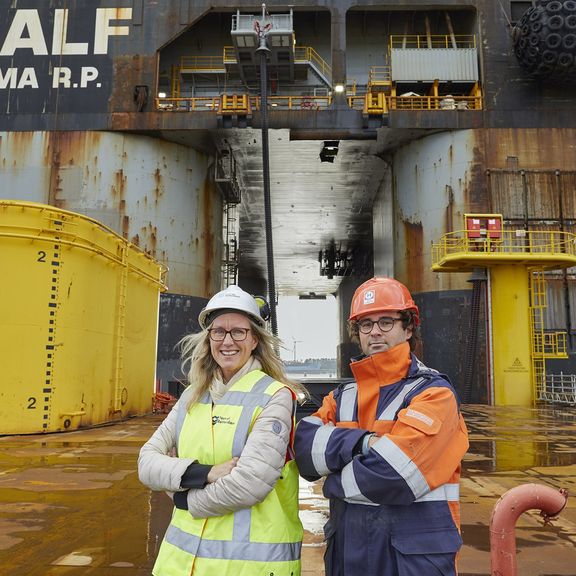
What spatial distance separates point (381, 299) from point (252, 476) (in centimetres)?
100

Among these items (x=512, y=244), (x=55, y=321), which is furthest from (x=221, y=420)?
(x=512, y=244)

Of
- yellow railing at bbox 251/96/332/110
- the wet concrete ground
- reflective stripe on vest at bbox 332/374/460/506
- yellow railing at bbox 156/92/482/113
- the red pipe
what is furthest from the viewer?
yellow railing at bbox 251/96/332/110

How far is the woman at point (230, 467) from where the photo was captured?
2086 mm

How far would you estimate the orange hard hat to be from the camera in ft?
8.18

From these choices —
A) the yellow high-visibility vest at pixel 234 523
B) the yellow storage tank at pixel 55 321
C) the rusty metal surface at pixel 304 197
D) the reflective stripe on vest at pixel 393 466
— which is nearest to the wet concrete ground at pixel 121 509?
the yellow storage tank at pixel 55 321

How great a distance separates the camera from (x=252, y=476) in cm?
207

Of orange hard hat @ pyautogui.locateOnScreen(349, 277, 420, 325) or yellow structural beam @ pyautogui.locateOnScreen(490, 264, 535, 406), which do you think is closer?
A: orange hard hat @ pyautogui.locateOnScreen(349, 277, 420, 325)

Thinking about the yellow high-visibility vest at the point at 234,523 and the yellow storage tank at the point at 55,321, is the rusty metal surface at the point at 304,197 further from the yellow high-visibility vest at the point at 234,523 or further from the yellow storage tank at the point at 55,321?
the yellow high-visibility vest at the point at 234,523

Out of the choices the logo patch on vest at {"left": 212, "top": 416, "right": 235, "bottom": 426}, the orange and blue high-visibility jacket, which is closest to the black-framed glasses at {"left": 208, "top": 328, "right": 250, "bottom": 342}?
the logo patch on vest at {"left": 212, "top": 416, "right": 235, "bottom": 426}

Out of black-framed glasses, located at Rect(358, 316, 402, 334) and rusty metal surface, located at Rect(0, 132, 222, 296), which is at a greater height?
rusty metal surface, located at Rect(0, 132, 222, 296)

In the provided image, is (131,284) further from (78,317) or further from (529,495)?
(529,495)

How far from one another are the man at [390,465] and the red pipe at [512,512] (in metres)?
0.42

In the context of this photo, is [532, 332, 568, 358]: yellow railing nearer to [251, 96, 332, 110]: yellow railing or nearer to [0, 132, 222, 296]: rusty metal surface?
[251, 96, 332, 110]: yellow railing

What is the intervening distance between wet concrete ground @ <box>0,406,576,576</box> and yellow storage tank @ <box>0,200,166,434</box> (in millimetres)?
1003
